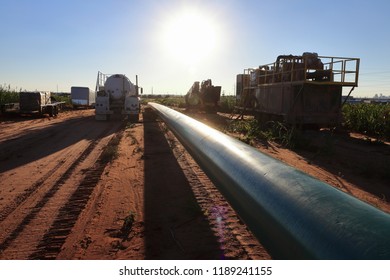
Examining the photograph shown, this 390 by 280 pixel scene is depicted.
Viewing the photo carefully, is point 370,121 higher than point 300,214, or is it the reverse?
point 300,214

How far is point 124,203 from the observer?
216 inches

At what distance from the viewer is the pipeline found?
163 centimetres

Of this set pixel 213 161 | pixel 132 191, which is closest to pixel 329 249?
pixel 213 161

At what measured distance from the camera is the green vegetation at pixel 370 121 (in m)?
15.4

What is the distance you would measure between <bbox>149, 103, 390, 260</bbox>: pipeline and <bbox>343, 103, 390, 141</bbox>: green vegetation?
14192 millimetres

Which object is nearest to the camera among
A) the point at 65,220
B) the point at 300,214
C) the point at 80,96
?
the point at 300,214

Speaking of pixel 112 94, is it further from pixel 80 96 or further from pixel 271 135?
pixel 80 96

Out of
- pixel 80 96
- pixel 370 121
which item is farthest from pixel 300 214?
pixel 80 96

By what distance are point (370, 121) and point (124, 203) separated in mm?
14886

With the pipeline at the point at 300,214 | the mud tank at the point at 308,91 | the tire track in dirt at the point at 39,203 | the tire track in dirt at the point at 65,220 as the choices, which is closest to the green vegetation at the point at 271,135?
the mud tank at the point at 308,91

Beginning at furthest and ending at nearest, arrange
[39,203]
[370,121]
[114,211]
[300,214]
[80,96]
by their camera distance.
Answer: [80,96]
[370,121]
[39,203]
[114,211]
[300,214]

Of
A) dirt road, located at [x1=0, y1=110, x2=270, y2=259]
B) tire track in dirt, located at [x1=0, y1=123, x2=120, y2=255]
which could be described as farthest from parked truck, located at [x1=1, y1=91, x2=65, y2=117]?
tire track in dirt, located at [x1=0, y1=123, x2=120, y2=255]
